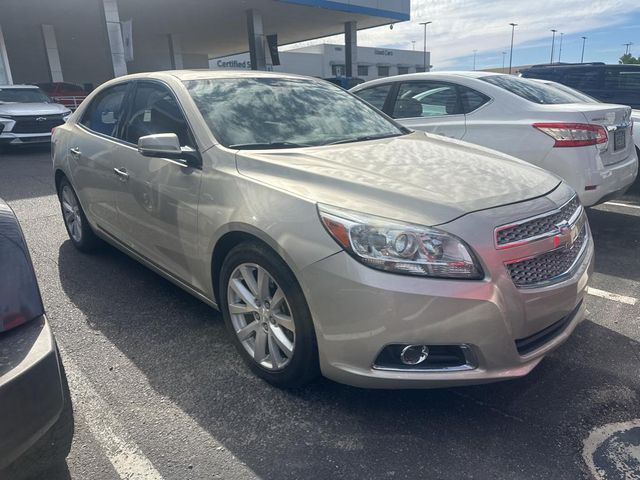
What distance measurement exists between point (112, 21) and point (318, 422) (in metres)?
19.8

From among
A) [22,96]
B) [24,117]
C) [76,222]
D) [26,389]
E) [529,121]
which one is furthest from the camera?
[22,96]

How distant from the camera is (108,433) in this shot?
2.39 m

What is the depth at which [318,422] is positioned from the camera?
244cm

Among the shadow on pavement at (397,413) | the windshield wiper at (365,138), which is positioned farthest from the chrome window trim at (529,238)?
the windshield wiper at (365,138)

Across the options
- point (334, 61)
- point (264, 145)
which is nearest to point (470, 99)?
point (264, 145)

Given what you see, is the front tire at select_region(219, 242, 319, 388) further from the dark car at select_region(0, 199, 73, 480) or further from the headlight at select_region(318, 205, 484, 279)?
the dark car at select_region(0, 199, 73, 480)

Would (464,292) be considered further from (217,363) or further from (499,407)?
(217,363)

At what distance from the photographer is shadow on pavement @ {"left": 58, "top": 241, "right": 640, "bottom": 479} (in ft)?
7.09

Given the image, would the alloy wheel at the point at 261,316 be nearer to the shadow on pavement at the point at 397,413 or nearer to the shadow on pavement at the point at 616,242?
the shadow on pavement at the point at 397,413

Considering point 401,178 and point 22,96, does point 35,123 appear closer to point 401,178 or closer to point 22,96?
point 22,96

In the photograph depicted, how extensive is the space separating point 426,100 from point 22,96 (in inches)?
451

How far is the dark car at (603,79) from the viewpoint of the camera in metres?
7.96

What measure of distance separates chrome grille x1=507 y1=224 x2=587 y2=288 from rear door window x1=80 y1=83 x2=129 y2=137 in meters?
3.09

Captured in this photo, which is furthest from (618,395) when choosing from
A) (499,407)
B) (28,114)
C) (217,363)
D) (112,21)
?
(112,21)
